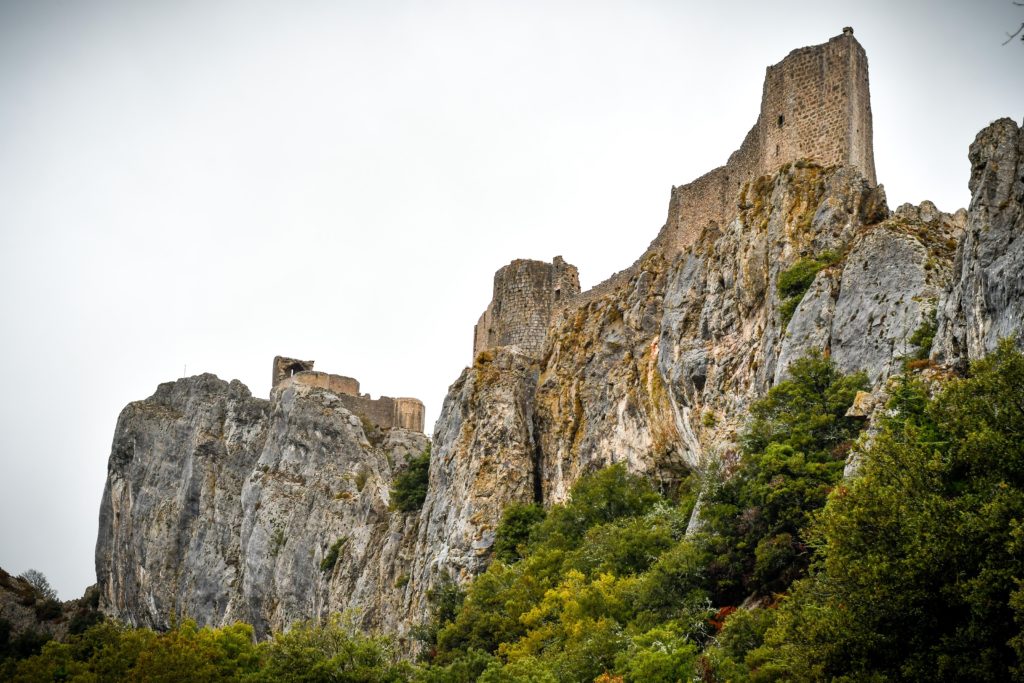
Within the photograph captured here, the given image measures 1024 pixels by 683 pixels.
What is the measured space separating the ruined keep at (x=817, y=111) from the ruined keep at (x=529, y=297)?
48.6 ft

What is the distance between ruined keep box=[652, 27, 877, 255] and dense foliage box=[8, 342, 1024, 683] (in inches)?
397

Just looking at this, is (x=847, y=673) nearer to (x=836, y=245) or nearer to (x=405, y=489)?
(x=836, y=245)

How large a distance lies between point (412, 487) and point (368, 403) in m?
17.2

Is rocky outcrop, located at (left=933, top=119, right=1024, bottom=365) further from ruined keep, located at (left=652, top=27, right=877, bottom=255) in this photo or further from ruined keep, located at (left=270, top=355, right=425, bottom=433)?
ruined keep, located at (left=270, top=355, right=425, bottom=433)

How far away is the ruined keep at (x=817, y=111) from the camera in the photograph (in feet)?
128

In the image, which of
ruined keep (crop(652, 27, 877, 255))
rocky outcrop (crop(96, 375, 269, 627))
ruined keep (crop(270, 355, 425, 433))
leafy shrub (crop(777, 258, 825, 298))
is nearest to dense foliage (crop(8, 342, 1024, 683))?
leafy shrub (crop(777, 258, 825, 298))

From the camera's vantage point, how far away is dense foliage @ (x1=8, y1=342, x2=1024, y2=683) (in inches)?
731

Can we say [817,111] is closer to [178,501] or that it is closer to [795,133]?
[795,133]

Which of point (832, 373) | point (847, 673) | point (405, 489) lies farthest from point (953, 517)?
point (405, 489)

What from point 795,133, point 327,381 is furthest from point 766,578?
point 327,381

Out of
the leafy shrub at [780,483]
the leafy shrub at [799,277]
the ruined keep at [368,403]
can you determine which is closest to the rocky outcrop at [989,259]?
the leafy shrub at [780,483]

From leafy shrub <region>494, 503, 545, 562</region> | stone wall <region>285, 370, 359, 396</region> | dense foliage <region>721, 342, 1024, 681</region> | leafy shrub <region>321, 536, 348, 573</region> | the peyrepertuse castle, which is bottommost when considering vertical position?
dense foliage <region>721, 342, 1024, 681</region>

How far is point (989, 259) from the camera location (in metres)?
23.5

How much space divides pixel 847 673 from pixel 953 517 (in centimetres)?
302
